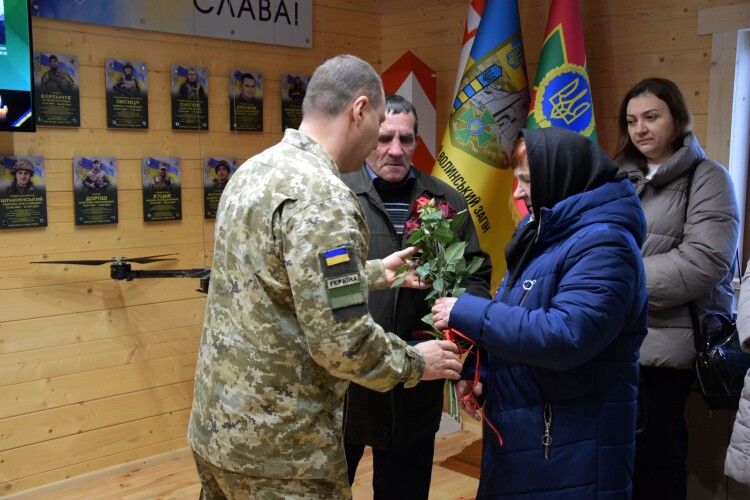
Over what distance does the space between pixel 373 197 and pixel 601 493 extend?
115 cm

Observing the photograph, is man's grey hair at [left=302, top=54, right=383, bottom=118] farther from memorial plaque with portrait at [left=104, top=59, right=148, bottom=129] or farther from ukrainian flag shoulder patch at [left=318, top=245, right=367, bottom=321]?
memorial plaque with portrait at [left=104, top=59, right=148, bottom=129]

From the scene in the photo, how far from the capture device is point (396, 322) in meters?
2.46

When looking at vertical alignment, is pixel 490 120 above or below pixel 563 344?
above

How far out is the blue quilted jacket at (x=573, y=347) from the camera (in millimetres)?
1649

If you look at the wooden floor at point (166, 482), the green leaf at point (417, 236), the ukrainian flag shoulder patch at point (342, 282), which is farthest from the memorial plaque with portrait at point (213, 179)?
the ukrainian flag shoulder patch at point (342, 282)

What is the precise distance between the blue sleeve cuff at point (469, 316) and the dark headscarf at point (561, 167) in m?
0.25

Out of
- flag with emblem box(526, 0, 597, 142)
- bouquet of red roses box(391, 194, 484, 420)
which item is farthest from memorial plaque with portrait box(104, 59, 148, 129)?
bouquet of red roses box(391, 194, 484, 420)

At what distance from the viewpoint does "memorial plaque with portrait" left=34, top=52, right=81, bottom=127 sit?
3.20 m

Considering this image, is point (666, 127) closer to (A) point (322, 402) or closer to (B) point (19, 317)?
(A) point (322, 402)

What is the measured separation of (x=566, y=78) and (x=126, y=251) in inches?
79.6

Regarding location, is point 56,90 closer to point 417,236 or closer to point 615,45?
point 417,236

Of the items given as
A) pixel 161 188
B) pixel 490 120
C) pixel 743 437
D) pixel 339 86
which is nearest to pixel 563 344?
pixel 339 86

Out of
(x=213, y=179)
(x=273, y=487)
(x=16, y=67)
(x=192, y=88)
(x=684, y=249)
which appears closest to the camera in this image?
(x=273, y=487)


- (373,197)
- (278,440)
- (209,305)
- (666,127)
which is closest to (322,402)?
(278,440)
